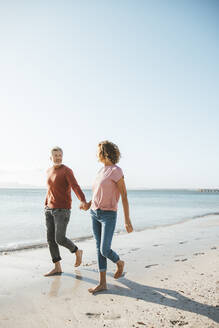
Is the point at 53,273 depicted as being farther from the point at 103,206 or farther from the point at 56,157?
the point at 56,157

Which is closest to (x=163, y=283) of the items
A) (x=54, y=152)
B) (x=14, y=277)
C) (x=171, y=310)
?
(x=171, y=310)

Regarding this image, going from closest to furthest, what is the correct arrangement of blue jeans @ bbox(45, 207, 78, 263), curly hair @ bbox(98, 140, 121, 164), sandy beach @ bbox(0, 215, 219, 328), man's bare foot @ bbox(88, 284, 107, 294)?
1. sandy beach @ bbox(0, 215, 219, 328)
2. man's bare foot @ bbox(88, 284, 107, 294)
3. curly hair @ bbox(98, 140, 121, 164)
4. blue jeans @ bbox(45, 207, 78, 263)

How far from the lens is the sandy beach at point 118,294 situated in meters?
2.67

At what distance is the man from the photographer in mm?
4129

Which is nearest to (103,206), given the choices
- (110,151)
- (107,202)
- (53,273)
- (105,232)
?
(107,202)

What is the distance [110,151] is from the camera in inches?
142

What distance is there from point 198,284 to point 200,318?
1.05 meters

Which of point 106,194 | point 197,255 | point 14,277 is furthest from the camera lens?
point 197,255

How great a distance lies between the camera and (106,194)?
3.47 m

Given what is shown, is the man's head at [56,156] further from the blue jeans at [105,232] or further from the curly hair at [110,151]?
the blue jeans at [105,232]

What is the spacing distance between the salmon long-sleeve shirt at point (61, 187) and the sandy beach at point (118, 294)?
1.19m

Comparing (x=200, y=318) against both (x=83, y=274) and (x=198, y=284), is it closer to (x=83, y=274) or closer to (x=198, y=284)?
(x=198, y=284)

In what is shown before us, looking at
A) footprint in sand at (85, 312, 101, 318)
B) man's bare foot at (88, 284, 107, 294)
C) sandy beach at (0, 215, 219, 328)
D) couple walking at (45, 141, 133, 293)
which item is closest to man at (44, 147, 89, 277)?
couple walking at (45, 141, 133, 293)

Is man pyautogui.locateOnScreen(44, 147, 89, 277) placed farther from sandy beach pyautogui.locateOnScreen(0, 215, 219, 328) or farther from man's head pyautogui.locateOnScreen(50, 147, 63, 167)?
sandy beach pyautogui.locateOnScreen(0, 215, 219, 328)
